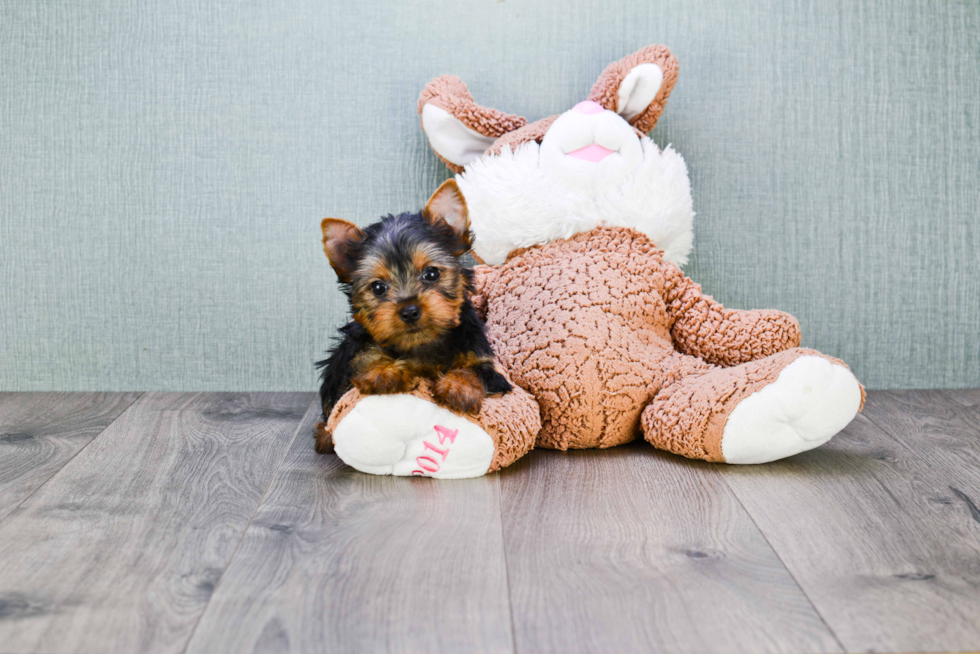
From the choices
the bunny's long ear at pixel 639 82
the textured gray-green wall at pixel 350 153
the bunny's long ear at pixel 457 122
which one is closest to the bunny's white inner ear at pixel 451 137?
the bunny's long ear at pixel 457 122

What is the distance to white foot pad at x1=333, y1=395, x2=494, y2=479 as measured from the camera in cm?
156

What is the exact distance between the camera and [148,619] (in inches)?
43.0

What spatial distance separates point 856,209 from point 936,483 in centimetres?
104

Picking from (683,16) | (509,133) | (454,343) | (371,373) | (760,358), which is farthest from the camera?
(683,16)

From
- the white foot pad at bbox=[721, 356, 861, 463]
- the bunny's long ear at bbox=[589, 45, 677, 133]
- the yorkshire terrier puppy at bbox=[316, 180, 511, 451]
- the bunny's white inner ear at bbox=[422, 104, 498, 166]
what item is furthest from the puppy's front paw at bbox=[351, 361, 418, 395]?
the bunny's long ear at bbox=[589, 45, 677, 133]

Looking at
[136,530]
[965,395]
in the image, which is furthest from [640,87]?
[136,530]

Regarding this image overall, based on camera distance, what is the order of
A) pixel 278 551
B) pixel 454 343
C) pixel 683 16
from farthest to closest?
pixel 683 16
pixel 454 343
pixel 278 551

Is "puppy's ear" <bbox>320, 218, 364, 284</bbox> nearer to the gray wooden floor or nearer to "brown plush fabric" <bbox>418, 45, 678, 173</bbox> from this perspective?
the gray wooden floor

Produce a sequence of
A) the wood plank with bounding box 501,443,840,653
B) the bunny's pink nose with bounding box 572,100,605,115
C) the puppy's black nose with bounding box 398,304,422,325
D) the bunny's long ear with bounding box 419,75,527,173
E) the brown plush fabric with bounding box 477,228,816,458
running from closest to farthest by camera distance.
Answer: the wood plank with bounding box 501,443,840,653
the puppy's black nose with bounding box 398,304,422,325
the brown plush fabric with bounding box 477,228,816,458
the bunny's pink nose with bounding box 572,100,605,115
the bunny's long ear with bounding box 419,75,527,173

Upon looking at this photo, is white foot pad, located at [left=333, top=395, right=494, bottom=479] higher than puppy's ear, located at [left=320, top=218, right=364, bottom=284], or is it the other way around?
puppy's ear, located at [left=320, top=218, right=364, bottom=284]

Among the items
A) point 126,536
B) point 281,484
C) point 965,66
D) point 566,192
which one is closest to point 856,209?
point 965,66

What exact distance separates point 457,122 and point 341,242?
65 cm

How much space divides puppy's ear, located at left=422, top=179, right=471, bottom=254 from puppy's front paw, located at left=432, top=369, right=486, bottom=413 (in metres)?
0.29

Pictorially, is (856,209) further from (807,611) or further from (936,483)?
(807,611)
